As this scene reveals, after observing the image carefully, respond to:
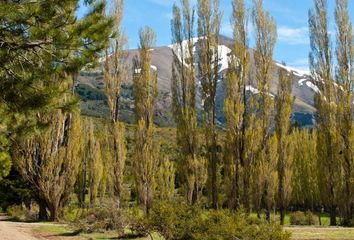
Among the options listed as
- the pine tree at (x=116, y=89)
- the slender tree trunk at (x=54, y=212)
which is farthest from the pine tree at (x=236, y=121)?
the slender tree trunk at (x=54, y=212)

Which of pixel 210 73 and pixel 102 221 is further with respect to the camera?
pixel 210 73

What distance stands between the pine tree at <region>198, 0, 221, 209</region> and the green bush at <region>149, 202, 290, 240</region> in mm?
12123

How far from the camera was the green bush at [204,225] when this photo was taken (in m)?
11.1

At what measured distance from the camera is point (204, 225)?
41.3ft

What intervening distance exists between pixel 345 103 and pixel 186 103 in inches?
368

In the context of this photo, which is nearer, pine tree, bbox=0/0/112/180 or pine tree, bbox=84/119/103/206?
pine tree, bbox=0/0/112/180

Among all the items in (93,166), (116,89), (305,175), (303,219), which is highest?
(116,89)

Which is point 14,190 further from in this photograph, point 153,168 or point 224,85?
point 224,85

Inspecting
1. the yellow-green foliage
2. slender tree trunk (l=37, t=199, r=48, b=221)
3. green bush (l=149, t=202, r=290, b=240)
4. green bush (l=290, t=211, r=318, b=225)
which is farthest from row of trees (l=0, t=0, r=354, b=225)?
the yellow-green foliage

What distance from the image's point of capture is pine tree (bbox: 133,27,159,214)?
75.6 ft

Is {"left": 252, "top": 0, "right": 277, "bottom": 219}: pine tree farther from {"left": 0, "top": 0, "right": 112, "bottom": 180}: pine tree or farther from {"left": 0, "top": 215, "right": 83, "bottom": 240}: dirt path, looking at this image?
{"left": 0, "top": 0, "right": 112, "bottom": 180}: pine tree

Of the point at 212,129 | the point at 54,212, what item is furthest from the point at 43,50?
the point at 212,129

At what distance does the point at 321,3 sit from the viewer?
29516 millimetres

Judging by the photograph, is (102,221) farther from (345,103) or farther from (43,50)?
(345,103)
